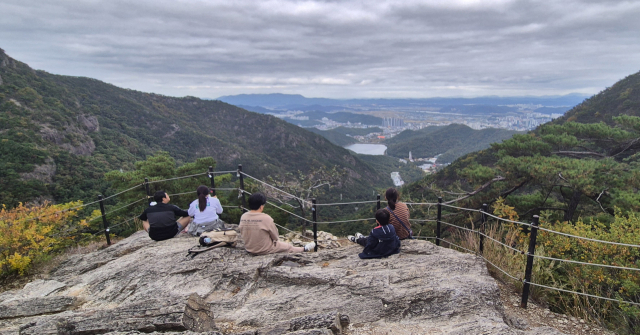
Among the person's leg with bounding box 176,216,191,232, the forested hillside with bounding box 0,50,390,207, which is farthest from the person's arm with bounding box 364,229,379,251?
the forested hillside with bounding box 0,50,390,207

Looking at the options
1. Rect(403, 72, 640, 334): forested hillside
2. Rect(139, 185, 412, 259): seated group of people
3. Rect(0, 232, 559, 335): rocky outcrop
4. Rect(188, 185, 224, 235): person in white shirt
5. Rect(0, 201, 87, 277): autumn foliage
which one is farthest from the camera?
Rect(188, 185, 224, 235): person in white shirt

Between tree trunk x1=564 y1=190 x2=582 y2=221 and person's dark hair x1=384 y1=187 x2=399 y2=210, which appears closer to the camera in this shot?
person's dark hair x1=384 y1=187 x2=399 y2=210

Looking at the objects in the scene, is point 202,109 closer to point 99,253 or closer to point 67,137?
point 67,137

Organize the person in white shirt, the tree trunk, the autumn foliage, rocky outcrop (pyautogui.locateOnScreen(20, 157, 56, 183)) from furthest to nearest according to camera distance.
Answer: rocky outcrop (pyautogui.locateOnScreen(20, 157, 56, 183))
the tree trunk
the person in white shirt
the autumn foliage

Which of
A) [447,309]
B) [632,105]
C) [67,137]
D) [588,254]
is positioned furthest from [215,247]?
[67,137]

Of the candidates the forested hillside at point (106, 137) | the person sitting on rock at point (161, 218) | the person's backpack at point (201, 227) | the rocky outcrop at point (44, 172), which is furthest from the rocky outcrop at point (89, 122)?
the person's backpack at point (201, 227)

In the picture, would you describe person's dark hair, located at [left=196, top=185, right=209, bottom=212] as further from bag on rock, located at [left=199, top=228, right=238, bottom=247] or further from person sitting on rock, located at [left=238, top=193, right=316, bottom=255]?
person sitting on rock, located at [left=238, top=193, right=316, bottom=255]

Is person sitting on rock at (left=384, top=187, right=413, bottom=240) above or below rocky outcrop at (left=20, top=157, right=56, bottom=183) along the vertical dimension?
above

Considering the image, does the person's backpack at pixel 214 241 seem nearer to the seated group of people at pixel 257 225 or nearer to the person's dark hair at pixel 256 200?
the seated group of people at pixel 257 225
